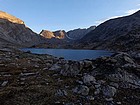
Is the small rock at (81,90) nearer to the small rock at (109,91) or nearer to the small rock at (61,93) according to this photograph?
the small rock at (61,93)

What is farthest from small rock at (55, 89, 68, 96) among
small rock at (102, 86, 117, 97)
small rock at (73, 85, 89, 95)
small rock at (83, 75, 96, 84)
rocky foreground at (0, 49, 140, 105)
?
small rock at (102, 86, 117, 97)

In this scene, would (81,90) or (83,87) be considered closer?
(81,90)

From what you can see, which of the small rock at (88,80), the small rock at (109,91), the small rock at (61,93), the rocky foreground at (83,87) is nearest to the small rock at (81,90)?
the rocky foreground at (83,87)

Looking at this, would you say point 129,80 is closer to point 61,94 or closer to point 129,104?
point 129,104

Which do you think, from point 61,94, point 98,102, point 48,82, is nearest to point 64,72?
point 48,82

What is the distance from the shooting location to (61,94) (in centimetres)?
1969

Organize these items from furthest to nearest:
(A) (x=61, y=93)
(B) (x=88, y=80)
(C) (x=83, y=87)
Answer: (B) (x=88, y=80) < (C) (x=83, y=87) < (A) (x=61, y=93)

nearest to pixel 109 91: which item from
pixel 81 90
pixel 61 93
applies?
pixel 81 90

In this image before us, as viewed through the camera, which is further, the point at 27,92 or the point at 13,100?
the point at 27,92

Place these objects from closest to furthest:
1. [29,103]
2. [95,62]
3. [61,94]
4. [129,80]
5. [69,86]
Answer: [29,103] → [61,94] → [69,86] → [129,80] → [95,62]

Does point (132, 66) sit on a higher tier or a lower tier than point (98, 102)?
higher

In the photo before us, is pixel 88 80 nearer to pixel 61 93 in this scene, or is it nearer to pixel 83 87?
pixel 83 87

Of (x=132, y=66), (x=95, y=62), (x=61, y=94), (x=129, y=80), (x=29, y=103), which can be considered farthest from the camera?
(x=95, y=62)

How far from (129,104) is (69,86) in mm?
6610
